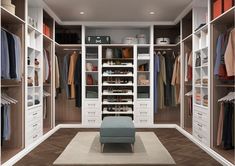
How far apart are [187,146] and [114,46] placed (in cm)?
329

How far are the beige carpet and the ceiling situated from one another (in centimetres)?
257

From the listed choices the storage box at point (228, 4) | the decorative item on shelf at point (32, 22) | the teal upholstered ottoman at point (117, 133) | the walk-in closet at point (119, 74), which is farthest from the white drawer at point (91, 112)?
the storage box at point (228, 4)

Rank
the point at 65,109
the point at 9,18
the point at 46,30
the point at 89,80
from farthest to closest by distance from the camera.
Result: the point at 65,109, the point at 89,80, the point at 46,30, the point at 9,18

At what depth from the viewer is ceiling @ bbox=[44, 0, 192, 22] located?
500cm

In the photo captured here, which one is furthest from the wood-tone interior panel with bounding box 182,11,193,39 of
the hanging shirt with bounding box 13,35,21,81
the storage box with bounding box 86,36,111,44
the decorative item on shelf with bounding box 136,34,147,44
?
the hanging shirt with bounding box 13,35,21,81

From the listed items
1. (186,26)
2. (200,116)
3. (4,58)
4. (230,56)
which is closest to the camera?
(4,58)

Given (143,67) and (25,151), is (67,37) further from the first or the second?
(25,151)

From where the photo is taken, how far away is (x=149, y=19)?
20.9 ft

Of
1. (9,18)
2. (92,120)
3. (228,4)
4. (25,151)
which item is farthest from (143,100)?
(9,18)

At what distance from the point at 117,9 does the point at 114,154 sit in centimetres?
296

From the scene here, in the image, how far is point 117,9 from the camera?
5.48m

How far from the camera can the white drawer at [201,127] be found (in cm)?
445

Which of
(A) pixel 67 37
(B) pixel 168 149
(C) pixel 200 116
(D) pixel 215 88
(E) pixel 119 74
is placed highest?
(A) pixel 67 37

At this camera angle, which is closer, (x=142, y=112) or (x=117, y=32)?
(x=142, y=112)
